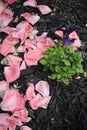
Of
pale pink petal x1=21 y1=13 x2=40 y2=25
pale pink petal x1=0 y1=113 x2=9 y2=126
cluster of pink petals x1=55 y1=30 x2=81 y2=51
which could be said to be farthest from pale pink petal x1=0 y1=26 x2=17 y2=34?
pale pink petal x1=0 y1=113 x2=9 y2=126

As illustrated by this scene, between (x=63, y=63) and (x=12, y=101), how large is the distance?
0.45m

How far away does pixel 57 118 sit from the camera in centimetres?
233

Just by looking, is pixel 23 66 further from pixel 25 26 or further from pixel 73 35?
pixel 73 35

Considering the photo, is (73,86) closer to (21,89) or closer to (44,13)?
(21,89)

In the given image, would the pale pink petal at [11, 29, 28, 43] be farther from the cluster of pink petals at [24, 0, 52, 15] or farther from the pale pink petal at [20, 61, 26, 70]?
the cluster of pink petals at [24, 0, 52, 15]

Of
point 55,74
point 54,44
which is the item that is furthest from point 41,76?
point 54,44

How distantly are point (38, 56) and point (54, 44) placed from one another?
0.18m

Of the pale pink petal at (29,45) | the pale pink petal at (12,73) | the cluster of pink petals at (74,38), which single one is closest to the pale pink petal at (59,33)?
the cluster of pink petals at (74,38)

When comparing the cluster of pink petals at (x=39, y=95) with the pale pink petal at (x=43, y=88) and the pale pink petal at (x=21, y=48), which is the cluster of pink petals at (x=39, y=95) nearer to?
the pale pink petal at (x=43, y=88)

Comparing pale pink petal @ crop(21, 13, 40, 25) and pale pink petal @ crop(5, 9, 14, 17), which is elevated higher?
pale pink petal @ crop(5, 9, 14, 17)

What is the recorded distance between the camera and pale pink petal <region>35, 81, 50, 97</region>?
2391 millimetres

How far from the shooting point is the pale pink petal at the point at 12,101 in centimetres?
229

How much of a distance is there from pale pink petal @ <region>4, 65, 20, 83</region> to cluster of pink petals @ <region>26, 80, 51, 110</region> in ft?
0.41

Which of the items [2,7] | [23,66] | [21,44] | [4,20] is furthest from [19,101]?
[2,7]
